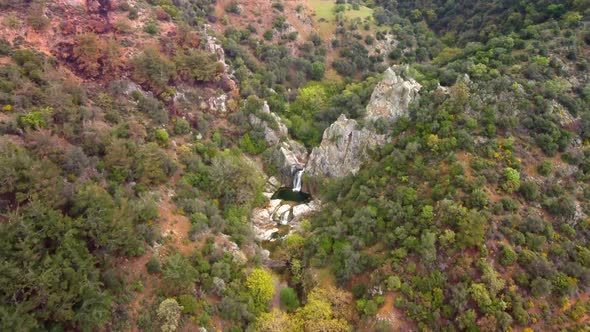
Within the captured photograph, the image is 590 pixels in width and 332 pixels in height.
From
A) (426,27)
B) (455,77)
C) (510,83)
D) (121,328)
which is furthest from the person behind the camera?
(426,27)

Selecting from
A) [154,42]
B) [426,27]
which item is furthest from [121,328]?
[426,27]

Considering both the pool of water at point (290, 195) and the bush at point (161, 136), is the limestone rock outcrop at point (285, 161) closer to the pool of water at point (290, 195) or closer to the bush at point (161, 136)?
the pool of water at point (290, 195)

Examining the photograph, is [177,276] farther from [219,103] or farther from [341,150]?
[219,103]

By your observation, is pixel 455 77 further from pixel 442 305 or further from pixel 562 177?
pixel 442 305

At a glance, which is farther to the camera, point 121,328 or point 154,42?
point 154,42

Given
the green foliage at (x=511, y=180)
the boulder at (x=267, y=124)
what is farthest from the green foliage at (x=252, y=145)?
the green foliage at (x=511, y=180)

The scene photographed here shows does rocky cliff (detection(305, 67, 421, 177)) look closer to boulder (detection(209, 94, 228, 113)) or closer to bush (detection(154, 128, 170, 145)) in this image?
boulder (detection(209, 94, 228, 113))
